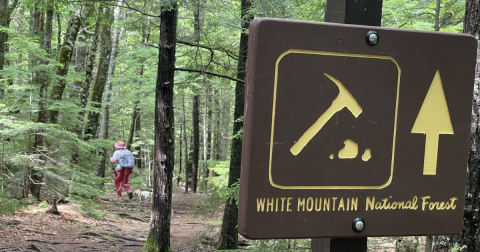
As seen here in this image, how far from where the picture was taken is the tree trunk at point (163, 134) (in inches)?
257

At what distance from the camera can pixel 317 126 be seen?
148 centimetres

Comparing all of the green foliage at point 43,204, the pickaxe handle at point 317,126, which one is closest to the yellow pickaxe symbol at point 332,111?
the pickaxe handle at point 317,126

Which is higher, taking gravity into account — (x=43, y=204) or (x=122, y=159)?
(x=122, y=159)

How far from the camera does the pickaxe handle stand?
146cm

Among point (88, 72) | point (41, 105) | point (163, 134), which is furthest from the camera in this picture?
point (88, 72)

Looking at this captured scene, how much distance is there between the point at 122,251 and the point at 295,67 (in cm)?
727

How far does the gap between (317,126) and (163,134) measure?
212 inches

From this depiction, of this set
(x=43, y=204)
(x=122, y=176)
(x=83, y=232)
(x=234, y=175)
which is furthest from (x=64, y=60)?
(x=234, y=175)

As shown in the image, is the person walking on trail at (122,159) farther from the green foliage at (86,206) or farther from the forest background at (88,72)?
the green foliage at (86,206)

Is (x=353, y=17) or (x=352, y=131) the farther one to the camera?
(x=353, y=17)

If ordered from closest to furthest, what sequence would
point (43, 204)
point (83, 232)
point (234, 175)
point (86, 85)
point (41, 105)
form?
point (234, 175), point (83, 232), point (41, 105), point (43, 204), point (86, 85)

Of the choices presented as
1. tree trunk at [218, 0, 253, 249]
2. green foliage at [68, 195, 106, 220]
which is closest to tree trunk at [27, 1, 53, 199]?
green foliage at [68, 195, 106, 220]

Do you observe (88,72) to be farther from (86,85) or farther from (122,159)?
(122,159)

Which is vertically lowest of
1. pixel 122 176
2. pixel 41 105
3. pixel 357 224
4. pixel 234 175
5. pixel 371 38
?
pixel 122 176
